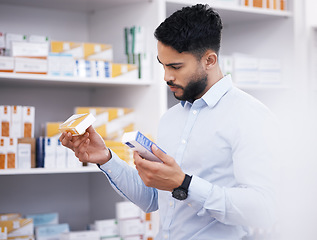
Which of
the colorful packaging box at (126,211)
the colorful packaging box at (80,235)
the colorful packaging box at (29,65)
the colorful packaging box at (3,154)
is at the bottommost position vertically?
the colorful packaging box at (80,235)

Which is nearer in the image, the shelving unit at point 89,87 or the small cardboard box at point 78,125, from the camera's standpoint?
the small cardboard box at point 78,125

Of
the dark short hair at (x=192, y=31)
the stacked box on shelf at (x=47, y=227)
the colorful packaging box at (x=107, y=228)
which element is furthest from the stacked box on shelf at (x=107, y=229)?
the dark short hair at (x=192, y=31)

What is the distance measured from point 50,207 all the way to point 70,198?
5.7 inches

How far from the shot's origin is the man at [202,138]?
3.98ft

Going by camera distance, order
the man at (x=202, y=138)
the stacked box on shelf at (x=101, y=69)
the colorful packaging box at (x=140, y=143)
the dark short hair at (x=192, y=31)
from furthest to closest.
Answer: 1. the stacked box on shelf at (x=101, y=69)
2. the dark short hair at (x=192, y=31)
3. the man at (x=202, y=138)
4. the colorful packaging box at (x=140, y=143)

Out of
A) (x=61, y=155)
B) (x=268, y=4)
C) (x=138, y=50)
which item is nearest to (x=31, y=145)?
(x=61, y=155)

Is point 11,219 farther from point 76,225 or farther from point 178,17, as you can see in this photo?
point 178,17

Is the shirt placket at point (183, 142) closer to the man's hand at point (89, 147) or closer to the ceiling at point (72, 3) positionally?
the man's hand at point (89, 147)

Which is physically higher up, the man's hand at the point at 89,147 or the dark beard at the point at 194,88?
the dark beard at the point at 194,88

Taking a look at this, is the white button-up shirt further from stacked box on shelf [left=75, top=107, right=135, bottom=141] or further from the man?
stacked box on shelf [left=75, top=107, right=135, bottom=141]

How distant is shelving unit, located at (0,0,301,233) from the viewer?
266cm

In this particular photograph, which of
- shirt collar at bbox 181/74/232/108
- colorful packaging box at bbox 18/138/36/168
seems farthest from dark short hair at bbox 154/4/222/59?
colorful packaging box at bbox 18/138/36/168

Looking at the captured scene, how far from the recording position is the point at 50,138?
237 cm

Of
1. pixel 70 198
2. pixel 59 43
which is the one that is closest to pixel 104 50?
pixel 59 43
